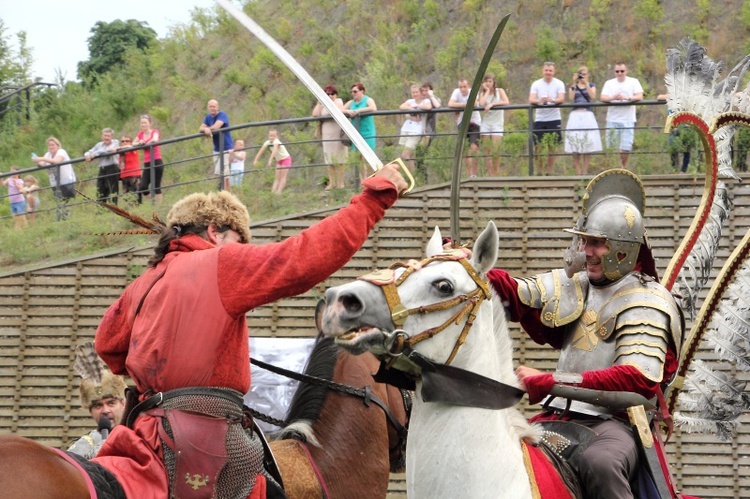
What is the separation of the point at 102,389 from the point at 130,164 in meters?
8.29

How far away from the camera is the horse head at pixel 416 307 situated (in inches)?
184

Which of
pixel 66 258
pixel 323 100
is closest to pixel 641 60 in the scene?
pixel 66 258

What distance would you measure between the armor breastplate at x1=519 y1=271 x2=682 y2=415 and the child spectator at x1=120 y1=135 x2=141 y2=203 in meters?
10.5

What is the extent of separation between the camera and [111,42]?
94.1ft

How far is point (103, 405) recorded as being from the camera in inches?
317

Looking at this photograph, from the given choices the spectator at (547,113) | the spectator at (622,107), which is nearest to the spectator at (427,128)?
the spectator at (547,113)

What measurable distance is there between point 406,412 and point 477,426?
7.88ft

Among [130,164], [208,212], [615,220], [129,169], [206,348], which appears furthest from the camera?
[130,164]

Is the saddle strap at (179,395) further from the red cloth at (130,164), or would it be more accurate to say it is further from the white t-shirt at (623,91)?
the red cloth at (130,164)

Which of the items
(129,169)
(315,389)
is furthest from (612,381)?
(129,169)

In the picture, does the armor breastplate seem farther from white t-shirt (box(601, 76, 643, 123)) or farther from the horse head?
white t-shirt (box(601, 76, 643, 123))

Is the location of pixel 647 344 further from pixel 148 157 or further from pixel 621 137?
pixel 148 157

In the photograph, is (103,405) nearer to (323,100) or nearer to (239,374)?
(239,374)

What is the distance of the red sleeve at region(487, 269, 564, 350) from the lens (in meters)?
5.95
